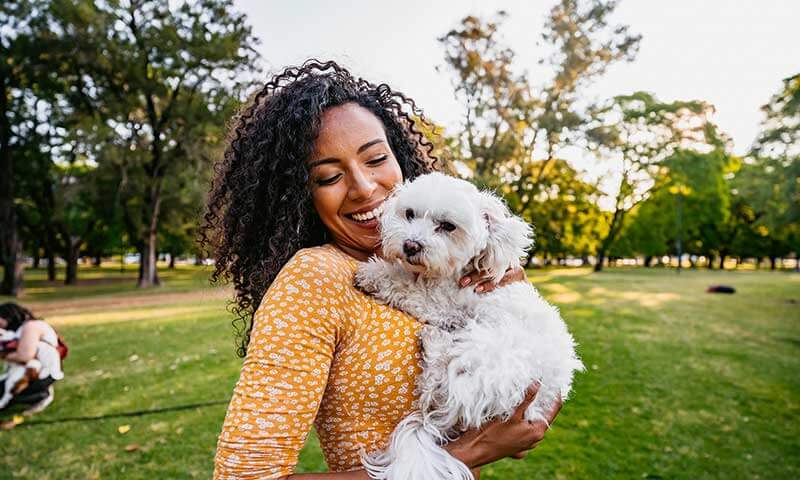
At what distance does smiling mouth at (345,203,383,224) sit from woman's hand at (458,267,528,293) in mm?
464

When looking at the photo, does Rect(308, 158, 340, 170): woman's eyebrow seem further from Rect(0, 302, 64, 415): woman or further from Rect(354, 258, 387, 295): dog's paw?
Rect(0, 302, 64, 415): woman

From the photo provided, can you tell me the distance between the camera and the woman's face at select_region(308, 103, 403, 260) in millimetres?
1966

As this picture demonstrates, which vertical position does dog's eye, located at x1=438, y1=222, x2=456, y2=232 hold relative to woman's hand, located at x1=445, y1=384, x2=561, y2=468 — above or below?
above

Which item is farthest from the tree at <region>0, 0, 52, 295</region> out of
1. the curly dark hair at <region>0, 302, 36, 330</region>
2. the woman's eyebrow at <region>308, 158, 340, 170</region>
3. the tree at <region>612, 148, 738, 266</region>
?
the tree at <region>612, 148, 738, 266</region>

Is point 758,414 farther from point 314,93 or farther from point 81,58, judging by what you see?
point 81,58

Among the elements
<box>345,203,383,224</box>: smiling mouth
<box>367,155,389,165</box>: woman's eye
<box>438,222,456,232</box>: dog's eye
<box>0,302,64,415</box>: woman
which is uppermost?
<box>367,155,389,165</box>: woman's eye

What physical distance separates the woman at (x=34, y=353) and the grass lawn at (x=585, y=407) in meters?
0.24

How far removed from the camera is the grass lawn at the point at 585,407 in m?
5.34

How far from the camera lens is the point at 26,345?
7098mm

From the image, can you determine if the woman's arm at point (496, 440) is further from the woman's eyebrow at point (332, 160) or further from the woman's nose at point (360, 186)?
Answer: the woman's eyebrow at point (332, 160)

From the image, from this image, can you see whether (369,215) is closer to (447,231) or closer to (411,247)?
(411,247)

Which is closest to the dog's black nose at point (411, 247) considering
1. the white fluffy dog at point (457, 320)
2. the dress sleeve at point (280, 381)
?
the white fluffy dog at point (457, 320)

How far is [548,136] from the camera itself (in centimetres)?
2545

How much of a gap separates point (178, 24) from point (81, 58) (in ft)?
14.5
